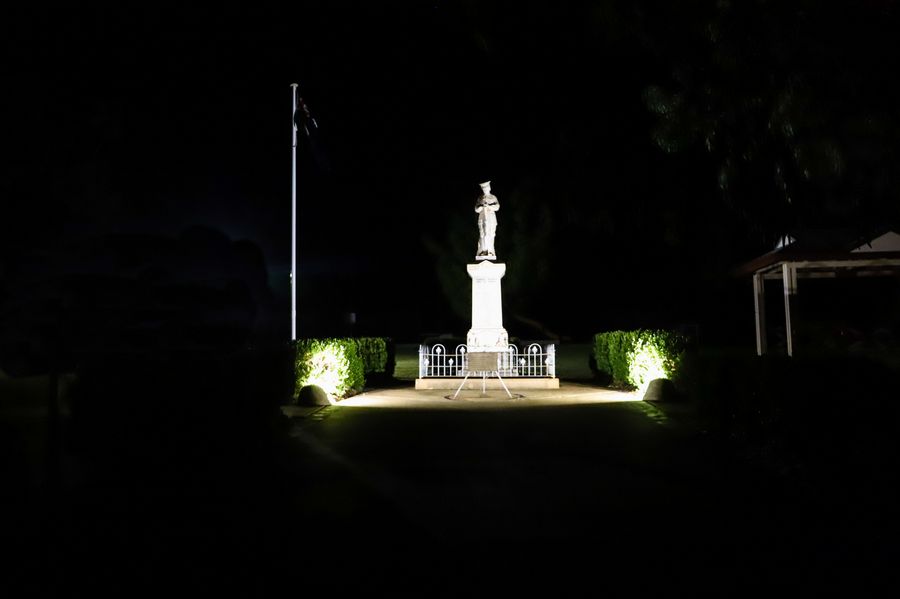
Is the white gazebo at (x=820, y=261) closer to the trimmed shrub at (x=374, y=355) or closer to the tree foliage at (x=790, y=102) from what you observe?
the tree foliage at (x=790, y=102)

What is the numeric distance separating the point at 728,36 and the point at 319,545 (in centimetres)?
601

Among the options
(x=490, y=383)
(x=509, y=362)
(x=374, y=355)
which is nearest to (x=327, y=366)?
(x=490, y=383)

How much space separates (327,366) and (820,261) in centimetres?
1117

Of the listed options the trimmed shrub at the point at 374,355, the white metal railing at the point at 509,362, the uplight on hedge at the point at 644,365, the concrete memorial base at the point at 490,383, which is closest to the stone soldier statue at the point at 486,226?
the white metal railing at the point at 509,362

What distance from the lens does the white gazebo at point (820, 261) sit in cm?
1555

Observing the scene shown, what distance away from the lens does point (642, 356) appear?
1606 cm

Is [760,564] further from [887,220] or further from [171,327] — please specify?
[171,327]

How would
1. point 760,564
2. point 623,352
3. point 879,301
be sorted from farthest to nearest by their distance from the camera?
point 879,301, point 623,352, point 760,564

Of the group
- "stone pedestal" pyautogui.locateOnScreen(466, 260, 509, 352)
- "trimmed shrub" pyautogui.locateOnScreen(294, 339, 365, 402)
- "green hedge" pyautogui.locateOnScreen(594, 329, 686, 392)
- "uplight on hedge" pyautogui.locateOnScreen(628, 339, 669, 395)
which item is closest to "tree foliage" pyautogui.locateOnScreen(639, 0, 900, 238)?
"green hedge" pyautogui.locateOnScreen(594, 329, 686, 392)

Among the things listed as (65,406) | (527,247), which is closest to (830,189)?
(65,406)

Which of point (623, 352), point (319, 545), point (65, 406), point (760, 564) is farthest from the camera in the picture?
point (623, 352)

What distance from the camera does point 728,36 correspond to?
7.04 metres

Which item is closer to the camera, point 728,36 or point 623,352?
point 728,36

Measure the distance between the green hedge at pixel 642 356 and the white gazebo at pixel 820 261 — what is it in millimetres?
2301
